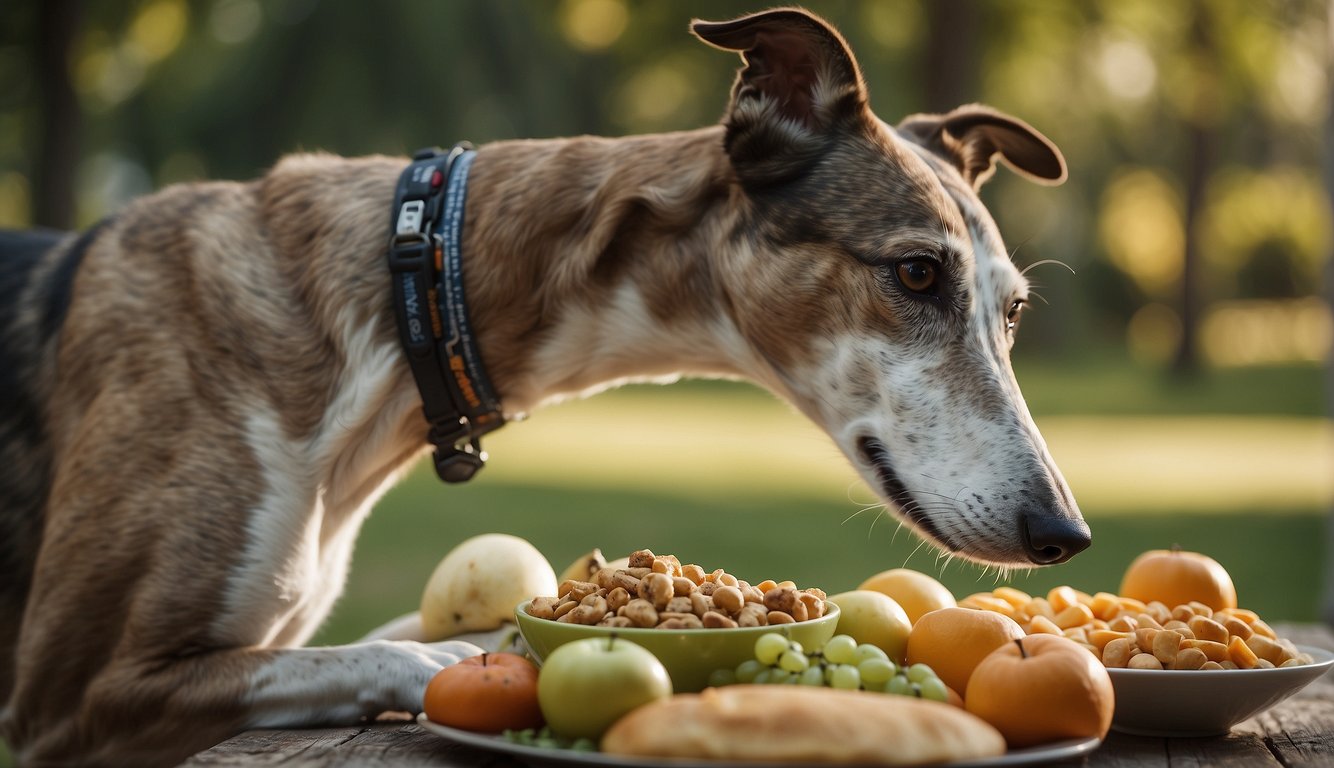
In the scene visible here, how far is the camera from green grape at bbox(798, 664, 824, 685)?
184 cm

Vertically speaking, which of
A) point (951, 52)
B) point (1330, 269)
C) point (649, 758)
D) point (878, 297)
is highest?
point (951, 52)

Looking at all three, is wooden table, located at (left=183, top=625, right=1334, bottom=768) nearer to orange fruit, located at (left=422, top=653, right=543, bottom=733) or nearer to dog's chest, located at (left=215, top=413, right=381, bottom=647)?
orange fruit, located at (left=422, top=653, right=543, bottom=733)

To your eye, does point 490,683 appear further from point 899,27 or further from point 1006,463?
point 899,27

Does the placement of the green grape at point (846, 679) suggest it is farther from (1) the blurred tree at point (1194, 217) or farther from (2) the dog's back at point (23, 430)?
(1) the blurred tree at point (1194, 217)

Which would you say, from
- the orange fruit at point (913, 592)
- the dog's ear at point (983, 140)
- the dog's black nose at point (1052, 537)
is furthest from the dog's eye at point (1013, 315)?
the orange fruit at point (913, 592)

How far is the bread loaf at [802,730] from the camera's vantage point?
1582 mm

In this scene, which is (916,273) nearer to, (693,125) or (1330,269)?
(1330,269)

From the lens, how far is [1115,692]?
6.95ft

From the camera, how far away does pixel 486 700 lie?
1896 mm

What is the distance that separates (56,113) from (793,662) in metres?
11.7

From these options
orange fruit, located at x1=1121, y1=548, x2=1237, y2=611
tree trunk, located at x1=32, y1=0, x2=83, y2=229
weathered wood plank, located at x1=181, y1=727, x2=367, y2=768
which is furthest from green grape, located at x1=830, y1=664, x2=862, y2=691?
tree trunk, located at x1=32, y1=0, x2=83, y2=229

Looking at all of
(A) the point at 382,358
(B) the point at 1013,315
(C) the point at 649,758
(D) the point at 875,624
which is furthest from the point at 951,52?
(C) the point at 649,758

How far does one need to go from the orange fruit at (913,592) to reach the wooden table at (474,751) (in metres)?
0.41

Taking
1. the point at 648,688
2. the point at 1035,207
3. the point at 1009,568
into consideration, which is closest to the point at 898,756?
the point at 648,688
